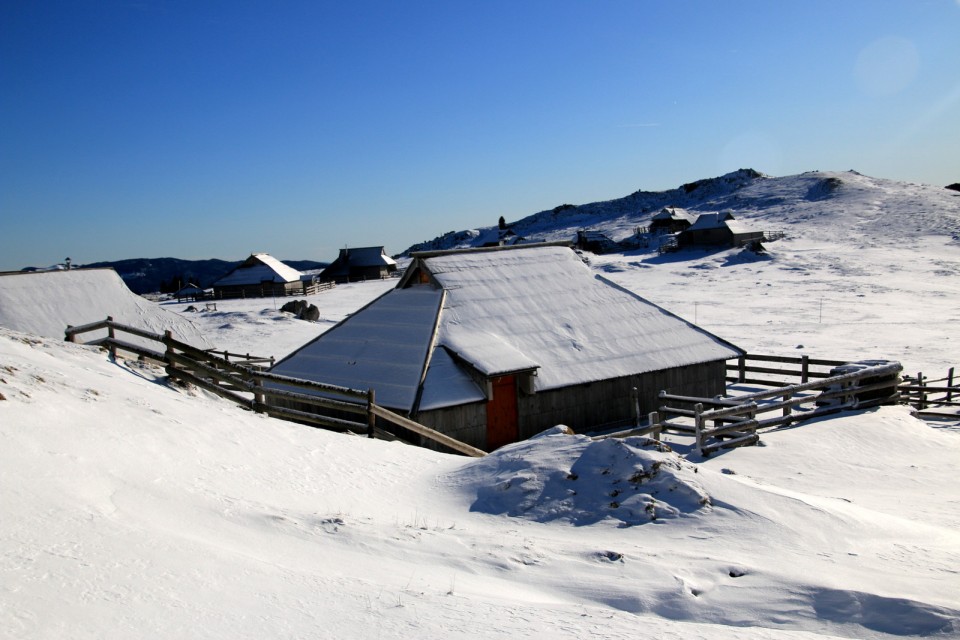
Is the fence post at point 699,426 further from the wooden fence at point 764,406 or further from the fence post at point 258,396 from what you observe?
the fence post at point 258,396

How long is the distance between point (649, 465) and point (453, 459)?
417 cm

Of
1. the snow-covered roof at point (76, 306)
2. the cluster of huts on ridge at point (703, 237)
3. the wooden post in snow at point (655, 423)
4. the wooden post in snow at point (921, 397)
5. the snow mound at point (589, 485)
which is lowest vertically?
the wooden post in snow at point (921, 397)

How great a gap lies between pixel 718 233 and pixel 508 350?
64.9 metres

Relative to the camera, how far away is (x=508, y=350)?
17516 millimetres

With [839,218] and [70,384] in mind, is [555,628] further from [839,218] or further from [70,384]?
[839,218]

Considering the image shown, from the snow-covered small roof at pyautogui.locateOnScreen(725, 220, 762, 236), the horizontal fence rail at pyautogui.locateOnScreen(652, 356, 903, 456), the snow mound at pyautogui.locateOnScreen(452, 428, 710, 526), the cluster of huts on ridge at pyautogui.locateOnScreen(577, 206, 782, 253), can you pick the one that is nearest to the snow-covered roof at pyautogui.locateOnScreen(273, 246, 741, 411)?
the horizontal fence rail at pyautogui.locateOnScreen(652, 356, 903, 456)

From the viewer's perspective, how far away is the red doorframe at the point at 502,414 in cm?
1694

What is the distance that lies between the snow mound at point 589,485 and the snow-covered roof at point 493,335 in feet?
19.7

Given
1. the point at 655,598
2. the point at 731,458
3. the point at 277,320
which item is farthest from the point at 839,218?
the point at 655,598

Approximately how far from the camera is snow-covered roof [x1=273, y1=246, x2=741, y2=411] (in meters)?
16.8

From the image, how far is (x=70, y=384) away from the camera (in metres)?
10.3

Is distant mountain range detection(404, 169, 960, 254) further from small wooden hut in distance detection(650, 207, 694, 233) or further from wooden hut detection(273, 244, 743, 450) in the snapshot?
wooden hut detection(273, 244, 743, 450)

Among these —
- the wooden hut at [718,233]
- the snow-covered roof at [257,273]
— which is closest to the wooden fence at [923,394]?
the wooden hut at [718,233]

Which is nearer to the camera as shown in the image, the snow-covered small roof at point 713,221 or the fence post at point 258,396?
the fence post at point 258,396
